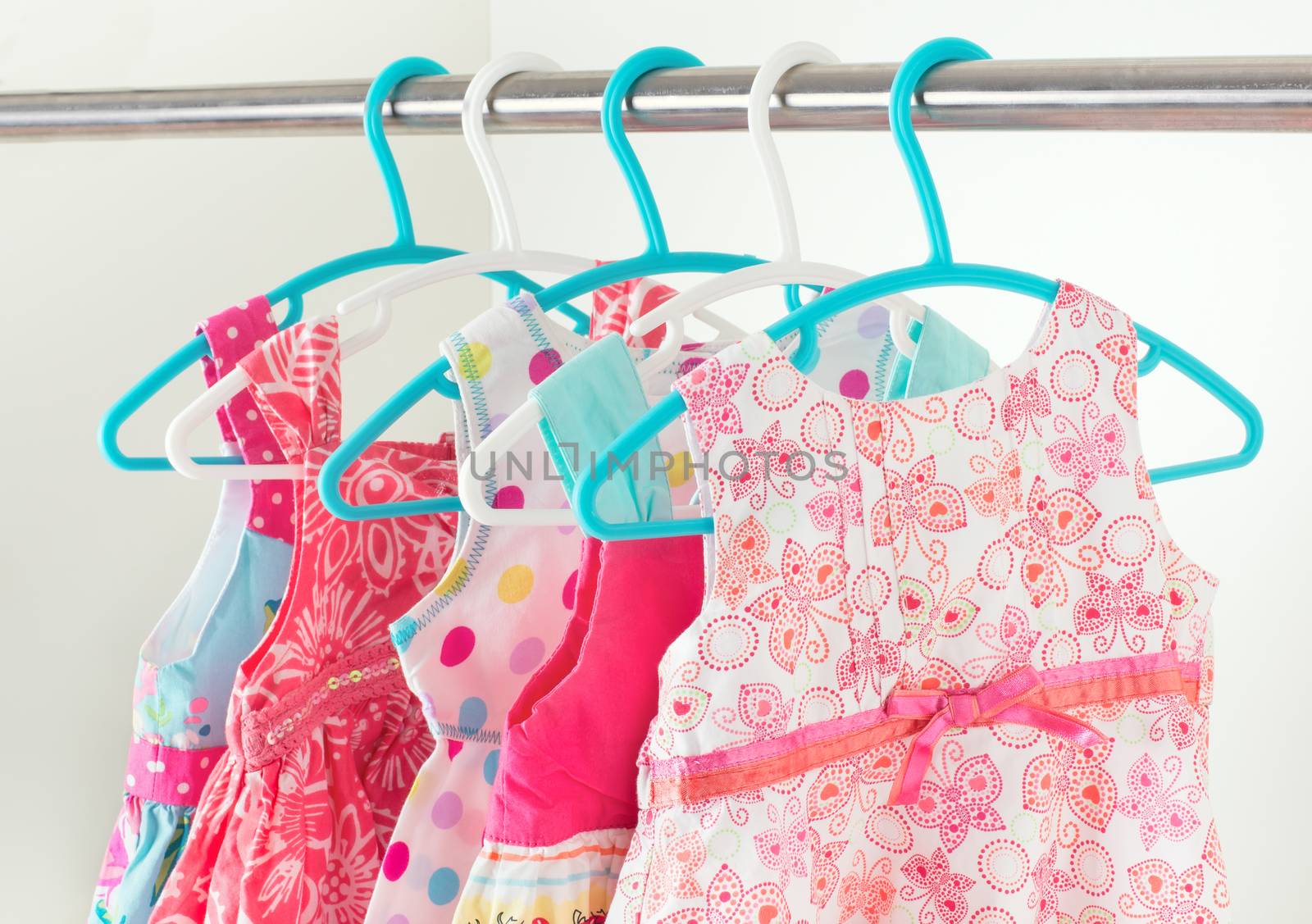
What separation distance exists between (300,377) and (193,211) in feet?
2.41

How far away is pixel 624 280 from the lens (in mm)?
792

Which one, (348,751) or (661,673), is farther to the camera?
(348,751)

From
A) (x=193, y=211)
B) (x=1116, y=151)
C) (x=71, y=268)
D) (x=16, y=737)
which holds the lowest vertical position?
(x=16, y=737)

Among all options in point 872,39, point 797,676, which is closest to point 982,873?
point 797,676

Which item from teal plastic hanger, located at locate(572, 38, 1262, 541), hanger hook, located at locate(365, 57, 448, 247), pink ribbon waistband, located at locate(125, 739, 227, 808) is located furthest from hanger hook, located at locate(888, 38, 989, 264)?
pink ribbon waistband, located at locate(125, 739, 227, 808)

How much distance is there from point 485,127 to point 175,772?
47 centimetres

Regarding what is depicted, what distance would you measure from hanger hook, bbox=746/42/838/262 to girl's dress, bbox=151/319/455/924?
0.28 meters

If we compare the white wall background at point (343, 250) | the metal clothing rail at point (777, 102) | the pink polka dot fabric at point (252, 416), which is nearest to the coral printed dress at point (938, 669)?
the metal clothing rail at point (777, 102)

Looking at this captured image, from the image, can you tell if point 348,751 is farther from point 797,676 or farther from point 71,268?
point 71,268

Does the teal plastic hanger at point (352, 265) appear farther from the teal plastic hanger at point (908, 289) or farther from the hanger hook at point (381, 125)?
the teal plastic hanger at point (908, 289)

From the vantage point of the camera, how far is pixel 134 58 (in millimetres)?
1354

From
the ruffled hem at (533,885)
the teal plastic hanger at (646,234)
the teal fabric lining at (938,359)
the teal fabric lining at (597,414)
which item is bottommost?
the ruffled hem at (533,885)

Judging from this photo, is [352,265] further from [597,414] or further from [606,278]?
[597,414]

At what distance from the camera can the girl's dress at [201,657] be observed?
0.82 metres
